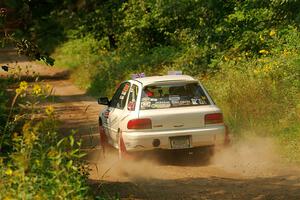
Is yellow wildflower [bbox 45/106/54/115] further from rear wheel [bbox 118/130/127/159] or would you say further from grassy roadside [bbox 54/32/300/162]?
grassy roadside [bbox 54/32/300/162]

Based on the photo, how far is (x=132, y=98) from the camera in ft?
39.9

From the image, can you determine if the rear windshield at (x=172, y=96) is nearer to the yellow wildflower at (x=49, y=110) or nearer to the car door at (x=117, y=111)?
the car door at (x=117, y=111)

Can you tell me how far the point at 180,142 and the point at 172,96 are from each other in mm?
876

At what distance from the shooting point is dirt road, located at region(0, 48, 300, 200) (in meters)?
9.41

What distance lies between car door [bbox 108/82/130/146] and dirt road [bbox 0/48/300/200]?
50cm

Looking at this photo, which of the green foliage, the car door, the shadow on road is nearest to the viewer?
the green foliage

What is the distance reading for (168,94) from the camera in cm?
1201

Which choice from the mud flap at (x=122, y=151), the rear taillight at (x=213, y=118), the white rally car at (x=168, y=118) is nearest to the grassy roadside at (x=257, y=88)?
the rear taillight at (x=213, y=118)

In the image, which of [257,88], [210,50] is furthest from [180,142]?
[210,50]

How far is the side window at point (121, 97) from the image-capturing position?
41.5ft

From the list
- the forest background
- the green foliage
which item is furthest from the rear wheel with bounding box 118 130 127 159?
the green foliage

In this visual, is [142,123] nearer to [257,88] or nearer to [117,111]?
[117,111]

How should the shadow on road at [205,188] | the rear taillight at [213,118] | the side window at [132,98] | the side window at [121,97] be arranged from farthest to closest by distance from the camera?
the side window at [121,97], the side window at [132,98], the rear taillight at [213,118], the shadow on road at [205,188]

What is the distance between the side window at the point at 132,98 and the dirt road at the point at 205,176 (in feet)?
3.01
